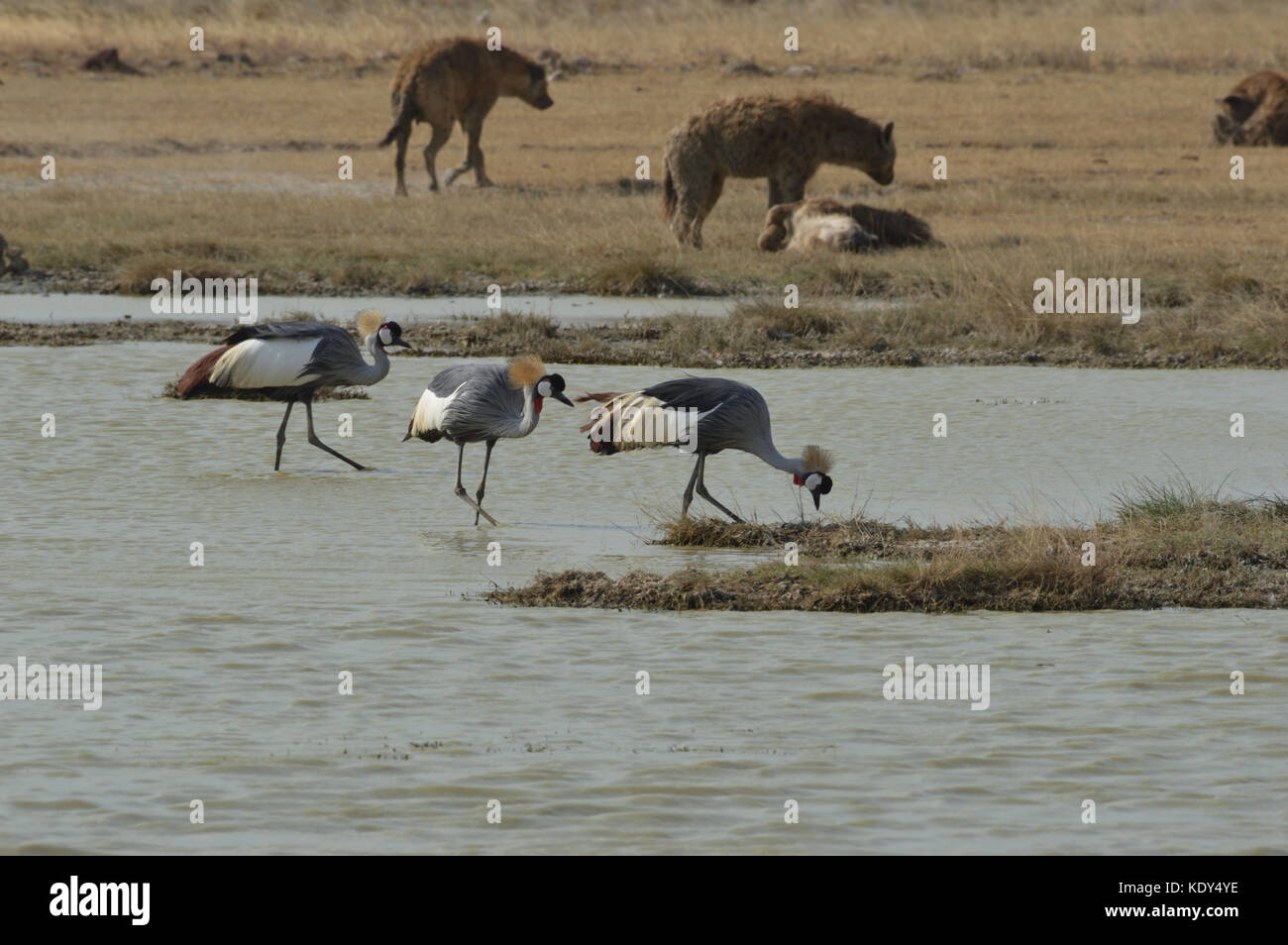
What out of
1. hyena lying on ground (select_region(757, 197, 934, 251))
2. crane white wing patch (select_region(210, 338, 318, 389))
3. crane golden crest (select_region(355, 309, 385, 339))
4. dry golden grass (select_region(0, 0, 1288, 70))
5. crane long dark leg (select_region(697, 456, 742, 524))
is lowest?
crane long dark leg (select_region(697, 456, 742, 524))

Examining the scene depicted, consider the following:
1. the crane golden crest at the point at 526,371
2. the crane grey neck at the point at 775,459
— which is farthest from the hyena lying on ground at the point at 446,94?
the crane grey neck at the point at 775,459

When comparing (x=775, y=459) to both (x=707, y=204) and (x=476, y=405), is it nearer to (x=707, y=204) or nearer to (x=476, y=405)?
(x=476, y=405)

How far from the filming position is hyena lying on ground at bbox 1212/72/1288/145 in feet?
98.2

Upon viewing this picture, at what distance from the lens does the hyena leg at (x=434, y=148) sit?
27156mm

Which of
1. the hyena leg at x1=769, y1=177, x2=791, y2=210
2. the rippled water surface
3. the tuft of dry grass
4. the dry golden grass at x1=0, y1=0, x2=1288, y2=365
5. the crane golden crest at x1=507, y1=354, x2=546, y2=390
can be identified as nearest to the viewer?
the rippled water surface

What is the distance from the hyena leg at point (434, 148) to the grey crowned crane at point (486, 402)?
53.8ft

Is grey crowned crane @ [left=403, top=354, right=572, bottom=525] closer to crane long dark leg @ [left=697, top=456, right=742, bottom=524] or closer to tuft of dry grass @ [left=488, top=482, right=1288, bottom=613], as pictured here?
crane long dark leg @ [left=697, top=456, right=742, bottom=524]

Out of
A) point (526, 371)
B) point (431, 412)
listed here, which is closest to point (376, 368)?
point (431, 412)

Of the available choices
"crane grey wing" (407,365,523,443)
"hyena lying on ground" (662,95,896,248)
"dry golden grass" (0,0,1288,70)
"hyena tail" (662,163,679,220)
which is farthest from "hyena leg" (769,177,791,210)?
"dry golden grass" (0,0,1288,70)

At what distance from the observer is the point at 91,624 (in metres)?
8.27

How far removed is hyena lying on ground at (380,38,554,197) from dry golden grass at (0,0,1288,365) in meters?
0.80

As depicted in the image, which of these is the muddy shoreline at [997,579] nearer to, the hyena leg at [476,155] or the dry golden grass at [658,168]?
the dry golden grass at [658,168]
